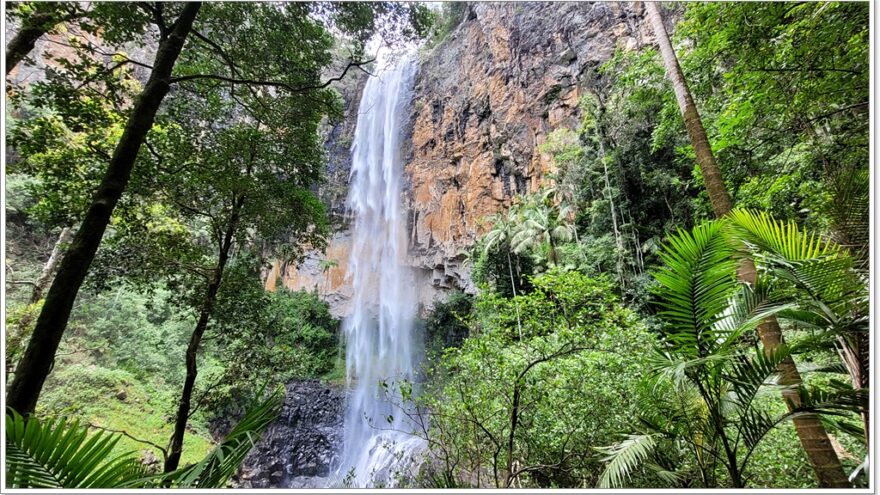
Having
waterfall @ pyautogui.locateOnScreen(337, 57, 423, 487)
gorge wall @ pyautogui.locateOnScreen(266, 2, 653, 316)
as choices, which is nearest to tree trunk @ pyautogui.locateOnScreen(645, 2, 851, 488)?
gorge wall @ pyautogui.locateOnScreen(266, 2, 653, 316)

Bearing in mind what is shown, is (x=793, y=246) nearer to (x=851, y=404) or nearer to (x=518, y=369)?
(x=851, y=404)

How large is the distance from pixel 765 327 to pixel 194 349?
16.6ft

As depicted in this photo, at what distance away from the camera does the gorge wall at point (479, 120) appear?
1528 centimetres

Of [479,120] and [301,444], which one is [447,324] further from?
[479,120]

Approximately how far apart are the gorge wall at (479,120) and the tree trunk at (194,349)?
1149 centimetres

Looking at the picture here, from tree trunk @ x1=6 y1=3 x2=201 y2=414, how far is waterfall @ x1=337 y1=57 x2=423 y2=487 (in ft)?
44.1

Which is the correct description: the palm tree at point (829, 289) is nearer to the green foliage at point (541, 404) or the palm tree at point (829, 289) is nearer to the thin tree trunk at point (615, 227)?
the green foliage at point (541, 404)

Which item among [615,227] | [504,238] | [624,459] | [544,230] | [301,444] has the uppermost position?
[504,238]

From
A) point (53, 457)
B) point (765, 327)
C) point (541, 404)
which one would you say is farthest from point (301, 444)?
point (765, 327)

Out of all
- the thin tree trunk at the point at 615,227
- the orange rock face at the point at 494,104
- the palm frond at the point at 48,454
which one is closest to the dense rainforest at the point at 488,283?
the palm frond at the point at 48,454

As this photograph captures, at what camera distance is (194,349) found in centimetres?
395

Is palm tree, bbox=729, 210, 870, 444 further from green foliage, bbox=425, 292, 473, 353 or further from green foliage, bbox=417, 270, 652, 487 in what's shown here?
green foliage, bbox=425, 292, 473, 353

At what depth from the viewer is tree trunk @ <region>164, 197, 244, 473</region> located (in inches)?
139

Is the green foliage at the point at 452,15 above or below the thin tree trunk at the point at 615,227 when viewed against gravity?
above
